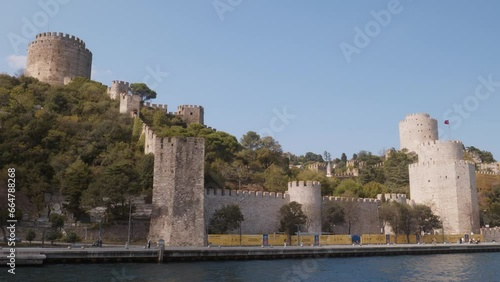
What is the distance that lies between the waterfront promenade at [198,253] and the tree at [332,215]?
199 inches

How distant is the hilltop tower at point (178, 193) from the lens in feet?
89.0

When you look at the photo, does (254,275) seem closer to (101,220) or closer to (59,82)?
(101,220)

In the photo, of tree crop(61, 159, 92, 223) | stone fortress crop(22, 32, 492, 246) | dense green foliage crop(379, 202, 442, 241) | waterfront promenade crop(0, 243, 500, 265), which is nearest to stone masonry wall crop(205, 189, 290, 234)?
stone fortress crop(22, 32, 492, 246)

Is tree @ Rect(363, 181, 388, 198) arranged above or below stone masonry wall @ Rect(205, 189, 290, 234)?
above

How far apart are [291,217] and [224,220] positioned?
476 centimetres

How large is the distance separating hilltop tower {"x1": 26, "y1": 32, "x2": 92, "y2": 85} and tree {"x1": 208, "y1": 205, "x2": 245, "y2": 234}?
94.0 feet

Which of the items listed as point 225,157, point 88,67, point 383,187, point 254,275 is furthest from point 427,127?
point 254,275

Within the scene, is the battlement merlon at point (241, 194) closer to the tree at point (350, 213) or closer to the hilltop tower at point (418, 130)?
the tree at point (350, 213)

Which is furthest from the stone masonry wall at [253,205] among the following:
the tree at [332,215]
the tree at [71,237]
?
the tree at [71,237]

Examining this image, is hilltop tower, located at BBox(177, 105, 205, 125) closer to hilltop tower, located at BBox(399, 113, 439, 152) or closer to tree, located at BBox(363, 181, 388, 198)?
tree, located at BBox(363, 181, 388, 198)

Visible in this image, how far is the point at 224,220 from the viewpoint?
100 feet

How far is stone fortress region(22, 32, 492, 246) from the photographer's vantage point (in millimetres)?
27500

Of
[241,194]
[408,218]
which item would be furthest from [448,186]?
[241,194]

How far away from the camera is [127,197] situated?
97.5ft
